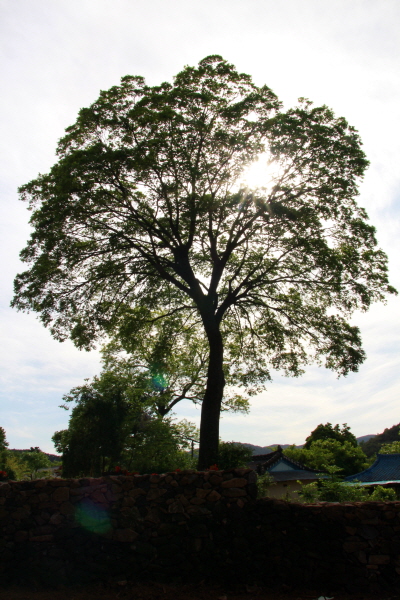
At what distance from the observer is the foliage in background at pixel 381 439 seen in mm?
64500

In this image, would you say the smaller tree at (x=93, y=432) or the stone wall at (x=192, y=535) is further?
the smaller tree at (x=93, y=432)

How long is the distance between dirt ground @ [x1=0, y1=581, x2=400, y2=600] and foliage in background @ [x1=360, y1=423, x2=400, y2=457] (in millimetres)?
64986

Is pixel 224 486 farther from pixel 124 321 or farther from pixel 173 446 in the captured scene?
pixel 173 446

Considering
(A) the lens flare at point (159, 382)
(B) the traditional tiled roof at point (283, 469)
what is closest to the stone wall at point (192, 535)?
(A) the lens flare at point (159, 382)

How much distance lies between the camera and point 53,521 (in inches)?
292

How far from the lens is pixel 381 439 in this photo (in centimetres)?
6844

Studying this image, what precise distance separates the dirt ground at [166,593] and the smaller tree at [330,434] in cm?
4471

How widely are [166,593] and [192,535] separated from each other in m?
0.94

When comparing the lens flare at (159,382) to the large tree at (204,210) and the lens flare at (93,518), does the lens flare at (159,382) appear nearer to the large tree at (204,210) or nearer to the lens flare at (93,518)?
the large tree at (204,210)

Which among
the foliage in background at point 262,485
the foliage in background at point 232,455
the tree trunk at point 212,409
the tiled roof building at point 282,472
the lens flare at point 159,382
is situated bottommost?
the tiled roof building at point 282,472

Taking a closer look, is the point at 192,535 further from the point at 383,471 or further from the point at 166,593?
the point at 383,471

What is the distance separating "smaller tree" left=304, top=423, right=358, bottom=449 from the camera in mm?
48675

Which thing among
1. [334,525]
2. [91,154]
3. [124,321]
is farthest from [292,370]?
[91,154]

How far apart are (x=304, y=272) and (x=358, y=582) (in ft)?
32.1
